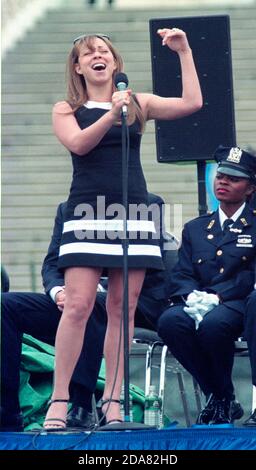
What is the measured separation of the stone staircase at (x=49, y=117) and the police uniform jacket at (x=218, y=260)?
18.6ft

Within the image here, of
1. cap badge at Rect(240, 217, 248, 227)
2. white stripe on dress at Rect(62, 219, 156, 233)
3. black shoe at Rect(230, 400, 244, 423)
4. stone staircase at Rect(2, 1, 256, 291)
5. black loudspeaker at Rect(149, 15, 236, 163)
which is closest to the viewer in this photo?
white stripe on dress at Rect(62, 219, 156, 233)

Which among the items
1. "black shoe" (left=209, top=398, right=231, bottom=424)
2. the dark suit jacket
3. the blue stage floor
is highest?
the dark suit jacket

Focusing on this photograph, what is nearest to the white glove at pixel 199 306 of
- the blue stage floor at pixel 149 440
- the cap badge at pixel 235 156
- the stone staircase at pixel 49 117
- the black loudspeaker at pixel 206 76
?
the cap badge at pixel 235 156

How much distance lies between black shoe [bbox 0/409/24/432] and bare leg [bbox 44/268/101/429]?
0.49 meters

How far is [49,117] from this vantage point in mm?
12789

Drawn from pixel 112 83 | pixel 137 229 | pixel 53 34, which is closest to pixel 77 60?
pixel 112 83

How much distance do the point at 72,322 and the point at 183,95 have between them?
1.12m

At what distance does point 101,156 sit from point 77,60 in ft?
1.58

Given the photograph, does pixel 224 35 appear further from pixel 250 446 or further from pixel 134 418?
pixel 250 446

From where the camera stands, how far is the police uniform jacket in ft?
21.1

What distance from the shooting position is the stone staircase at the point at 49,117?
12531 millimetres

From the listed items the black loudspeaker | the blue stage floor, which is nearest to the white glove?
the blue stage floor

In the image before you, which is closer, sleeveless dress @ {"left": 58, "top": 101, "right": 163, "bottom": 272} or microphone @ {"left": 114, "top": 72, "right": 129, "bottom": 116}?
microphone @ {"left": 114, "top": 72, "right": 129, "bottom": 116}

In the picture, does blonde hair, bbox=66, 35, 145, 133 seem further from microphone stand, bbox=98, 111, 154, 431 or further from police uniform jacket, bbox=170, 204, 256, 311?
police uniform jacket, bbox=170, 204, 256, 311
